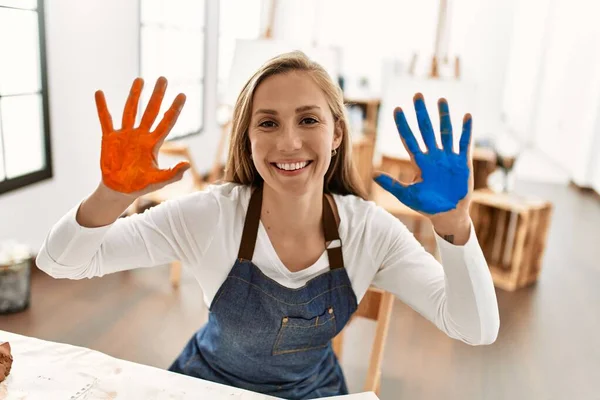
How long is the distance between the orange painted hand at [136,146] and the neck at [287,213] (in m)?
0.30

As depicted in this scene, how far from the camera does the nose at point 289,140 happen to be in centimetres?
103

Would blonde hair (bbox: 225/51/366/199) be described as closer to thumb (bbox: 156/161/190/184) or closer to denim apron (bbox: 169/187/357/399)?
denim apron (bbox: 169/187/357/399)

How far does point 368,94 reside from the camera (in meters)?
7.27

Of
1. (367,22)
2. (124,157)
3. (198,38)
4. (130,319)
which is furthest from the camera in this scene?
(367,22)

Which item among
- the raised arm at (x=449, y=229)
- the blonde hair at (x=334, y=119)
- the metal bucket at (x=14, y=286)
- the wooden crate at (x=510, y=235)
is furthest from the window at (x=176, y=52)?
the raised arm at (x=449, y=229)

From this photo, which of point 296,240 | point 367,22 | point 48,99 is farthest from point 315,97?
point 367,22

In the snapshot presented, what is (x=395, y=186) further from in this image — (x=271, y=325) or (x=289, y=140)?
(x=271, y=325)

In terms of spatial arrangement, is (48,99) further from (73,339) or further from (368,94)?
(368,94)

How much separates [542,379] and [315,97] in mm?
1841

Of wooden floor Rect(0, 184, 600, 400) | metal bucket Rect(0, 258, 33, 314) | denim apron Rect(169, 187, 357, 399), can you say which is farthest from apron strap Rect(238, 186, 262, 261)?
metal bucket Rect(0, 258, 33, 314)

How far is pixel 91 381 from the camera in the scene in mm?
872

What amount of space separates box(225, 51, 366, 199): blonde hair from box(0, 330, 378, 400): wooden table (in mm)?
489

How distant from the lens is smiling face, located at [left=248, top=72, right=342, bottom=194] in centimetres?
105

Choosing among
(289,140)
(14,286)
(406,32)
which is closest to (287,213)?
(289,140)
